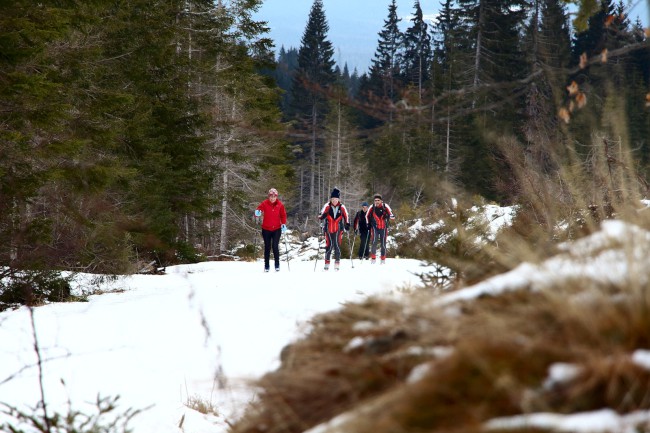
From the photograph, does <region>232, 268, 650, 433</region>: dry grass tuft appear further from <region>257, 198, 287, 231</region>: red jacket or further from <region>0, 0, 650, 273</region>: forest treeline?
<region>257, 198, 287, 231</region>: red jacket

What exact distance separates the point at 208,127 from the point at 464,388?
75.3 feet

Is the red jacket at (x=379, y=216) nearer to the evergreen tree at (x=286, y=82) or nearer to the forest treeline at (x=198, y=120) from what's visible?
the forest treeline at (x=198, y=120)

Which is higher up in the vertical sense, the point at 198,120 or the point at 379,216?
the point at 198,120

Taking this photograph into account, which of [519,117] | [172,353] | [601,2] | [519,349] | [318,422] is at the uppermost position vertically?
[519,117]

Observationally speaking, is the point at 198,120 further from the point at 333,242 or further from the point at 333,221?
the point at 333,242

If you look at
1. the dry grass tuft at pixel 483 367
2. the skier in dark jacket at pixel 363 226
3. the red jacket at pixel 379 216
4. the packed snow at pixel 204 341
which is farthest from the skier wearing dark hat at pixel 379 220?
the dry grass tuft at pixel 483 367

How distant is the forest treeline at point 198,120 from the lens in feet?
13.6

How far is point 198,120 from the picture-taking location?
23109 mm

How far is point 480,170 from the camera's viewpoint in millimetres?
45031

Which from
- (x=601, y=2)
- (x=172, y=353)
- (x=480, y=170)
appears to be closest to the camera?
(x=601, y=2)

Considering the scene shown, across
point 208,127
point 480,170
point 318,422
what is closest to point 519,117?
point 480,170

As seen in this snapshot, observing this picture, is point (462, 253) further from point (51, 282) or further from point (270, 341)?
point (51, 282)

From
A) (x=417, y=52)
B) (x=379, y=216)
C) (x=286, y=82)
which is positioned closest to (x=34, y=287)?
(x=379, y=216)

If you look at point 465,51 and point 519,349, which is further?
point 465,51
